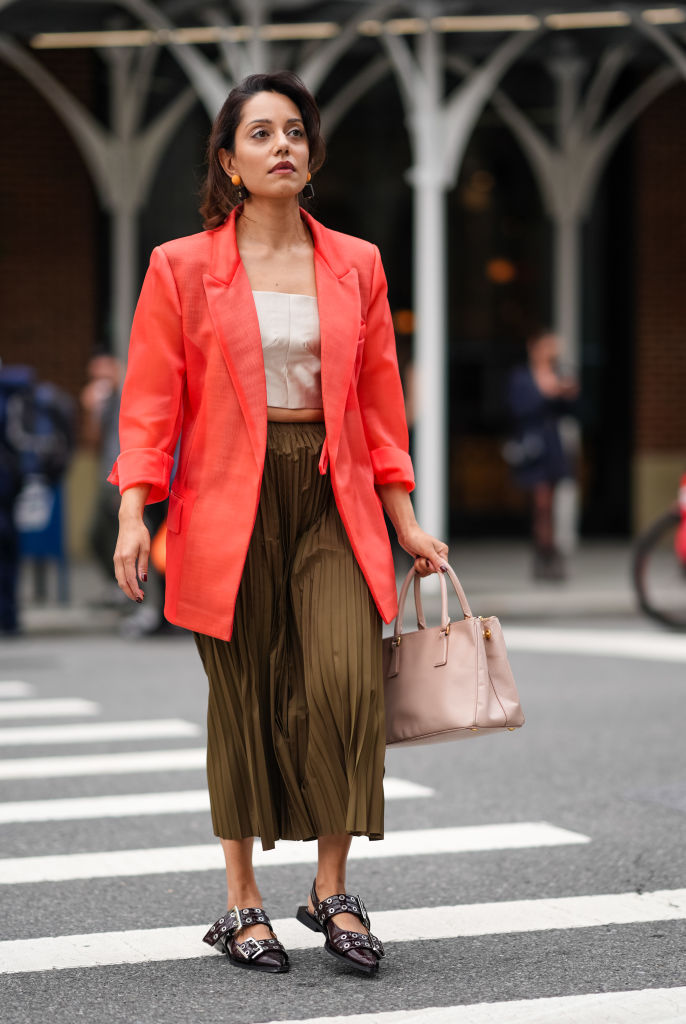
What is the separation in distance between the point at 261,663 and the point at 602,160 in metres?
16.1

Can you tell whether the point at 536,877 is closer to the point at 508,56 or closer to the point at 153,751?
the point at 153,751

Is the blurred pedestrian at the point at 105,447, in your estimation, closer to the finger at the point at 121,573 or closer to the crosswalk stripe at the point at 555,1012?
the finger at the point at 121,573

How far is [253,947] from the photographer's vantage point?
167 inches

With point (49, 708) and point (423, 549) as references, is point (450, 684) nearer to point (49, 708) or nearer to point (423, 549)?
point (423, 549)

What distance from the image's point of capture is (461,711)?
4.13m

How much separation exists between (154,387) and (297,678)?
75cm

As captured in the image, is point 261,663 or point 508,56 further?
point 508,56

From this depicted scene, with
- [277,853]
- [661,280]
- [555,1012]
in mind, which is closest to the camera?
[555,1012]

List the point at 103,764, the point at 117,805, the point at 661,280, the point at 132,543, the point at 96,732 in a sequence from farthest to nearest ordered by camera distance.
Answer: the point at 661,280
the point at 96,732
the point at 103,764
the point at 117,805
the point at 132,543

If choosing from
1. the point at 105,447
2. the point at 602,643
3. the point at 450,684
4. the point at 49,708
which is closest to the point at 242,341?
the point at 450,684

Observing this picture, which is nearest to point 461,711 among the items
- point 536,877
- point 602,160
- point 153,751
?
point 536,877

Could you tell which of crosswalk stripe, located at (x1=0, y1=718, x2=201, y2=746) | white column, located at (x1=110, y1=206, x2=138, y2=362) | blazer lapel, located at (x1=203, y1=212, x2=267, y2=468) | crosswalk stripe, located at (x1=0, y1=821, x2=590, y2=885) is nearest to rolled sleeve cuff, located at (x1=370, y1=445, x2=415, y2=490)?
blazer lapel, located at (x1=203, y1=212, x2=267, y2=468)

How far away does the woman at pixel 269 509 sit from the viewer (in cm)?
417

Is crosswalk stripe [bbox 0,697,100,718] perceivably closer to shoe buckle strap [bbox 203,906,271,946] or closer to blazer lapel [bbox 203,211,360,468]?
shoe buckle strap [bbox 203,906,271,946]
